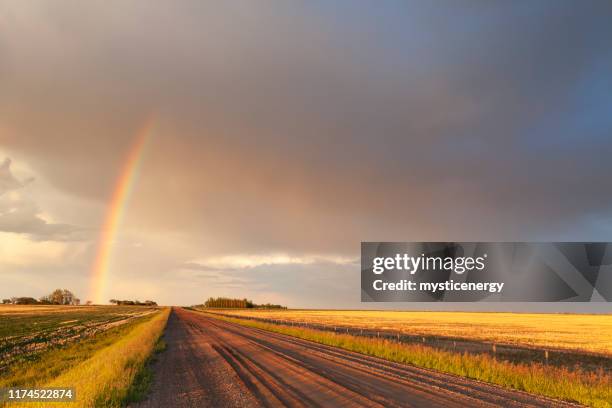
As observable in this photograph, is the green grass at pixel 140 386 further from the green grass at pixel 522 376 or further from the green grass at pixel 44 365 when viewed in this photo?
the green grass at pixel 522 376

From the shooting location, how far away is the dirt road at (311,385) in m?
11.7

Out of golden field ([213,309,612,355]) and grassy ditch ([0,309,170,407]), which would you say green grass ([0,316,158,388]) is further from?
golden field ([213,309,612,355])

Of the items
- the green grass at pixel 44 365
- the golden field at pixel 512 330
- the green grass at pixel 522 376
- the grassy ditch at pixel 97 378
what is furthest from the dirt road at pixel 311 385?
the golden field at pixel 512 330

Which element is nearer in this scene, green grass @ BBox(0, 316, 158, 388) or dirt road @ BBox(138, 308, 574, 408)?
dirt road @ BBox(138, 308, 574, 408)

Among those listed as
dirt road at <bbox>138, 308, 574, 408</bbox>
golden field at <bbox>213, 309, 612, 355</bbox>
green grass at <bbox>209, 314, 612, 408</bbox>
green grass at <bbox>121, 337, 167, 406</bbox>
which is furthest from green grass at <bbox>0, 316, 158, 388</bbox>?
golden field at <bbox>213, 309, 612, 355</bbox>

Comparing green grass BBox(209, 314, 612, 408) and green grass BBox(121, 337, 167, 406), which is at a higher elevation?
green grass BBox(209, 314, 612, 408)

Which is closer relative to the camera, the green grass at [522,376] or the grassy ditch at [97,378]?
the grassy ditch at [97,378]

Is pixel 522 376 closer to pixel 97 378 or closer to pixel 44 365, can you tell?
pixel 97 378

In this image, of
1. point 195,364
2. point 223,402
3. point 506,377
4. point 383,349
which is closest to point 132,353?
point 195,364

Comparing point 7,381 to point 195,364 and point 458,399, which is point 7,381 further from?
point 458,399

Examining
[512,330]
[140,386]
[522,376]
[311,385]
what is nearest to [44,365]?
[140,386]

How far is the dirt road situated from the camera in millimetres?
11742

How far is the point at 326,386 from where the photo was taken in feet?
44.7

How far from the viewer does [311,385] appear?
13734mm
